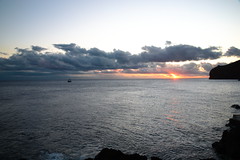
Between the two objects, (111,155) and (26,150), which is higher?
(111,155)

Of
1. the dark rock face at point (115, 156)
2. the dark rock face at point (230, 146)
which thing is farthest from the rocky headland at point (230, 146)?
the dark rock face at point (115, 156)

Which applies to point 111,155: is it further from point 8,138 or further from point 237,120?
point 237,120

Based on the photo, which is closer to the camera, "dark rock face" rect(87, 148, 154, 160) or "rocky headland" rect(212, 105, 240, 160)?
"dark rock face" rect(87, 148, 154, 160)

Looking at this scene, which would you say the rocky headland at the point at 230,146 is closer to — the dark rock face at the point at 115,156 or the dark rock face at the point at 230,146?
the dark rock face at the point at 230,146

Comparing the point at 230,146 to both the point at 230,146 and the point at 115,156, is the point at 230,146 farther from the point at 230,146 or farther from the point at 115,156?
the point at 115,156

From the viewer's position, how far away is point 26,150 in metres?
19.0

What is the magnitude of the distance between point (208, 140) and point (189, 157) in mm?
6729

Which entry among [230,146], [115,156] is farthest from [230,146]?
[115,156]

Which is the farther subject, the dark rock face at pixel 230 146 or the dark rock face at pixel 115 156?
the dark rock face at pixel 230 146

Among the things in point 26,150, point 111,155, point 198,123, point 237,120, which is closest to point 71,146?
point 26,150

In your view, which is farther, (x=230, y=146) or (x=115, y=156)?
(x=230, y=146)

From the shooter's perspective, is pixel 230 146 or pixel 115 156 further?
pixel 230 146

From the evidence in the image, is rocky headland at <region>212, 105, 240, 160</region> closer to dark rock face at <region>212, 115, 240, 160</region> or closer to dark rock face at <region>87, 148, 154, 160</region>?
dark rock face at <region>212, 115, 240, 160</region>

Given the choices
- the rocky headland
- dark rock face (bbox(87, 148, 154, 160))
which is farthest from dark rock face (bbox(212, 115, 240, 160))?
dark rock face (bbox(87, 148, 154, 160))
